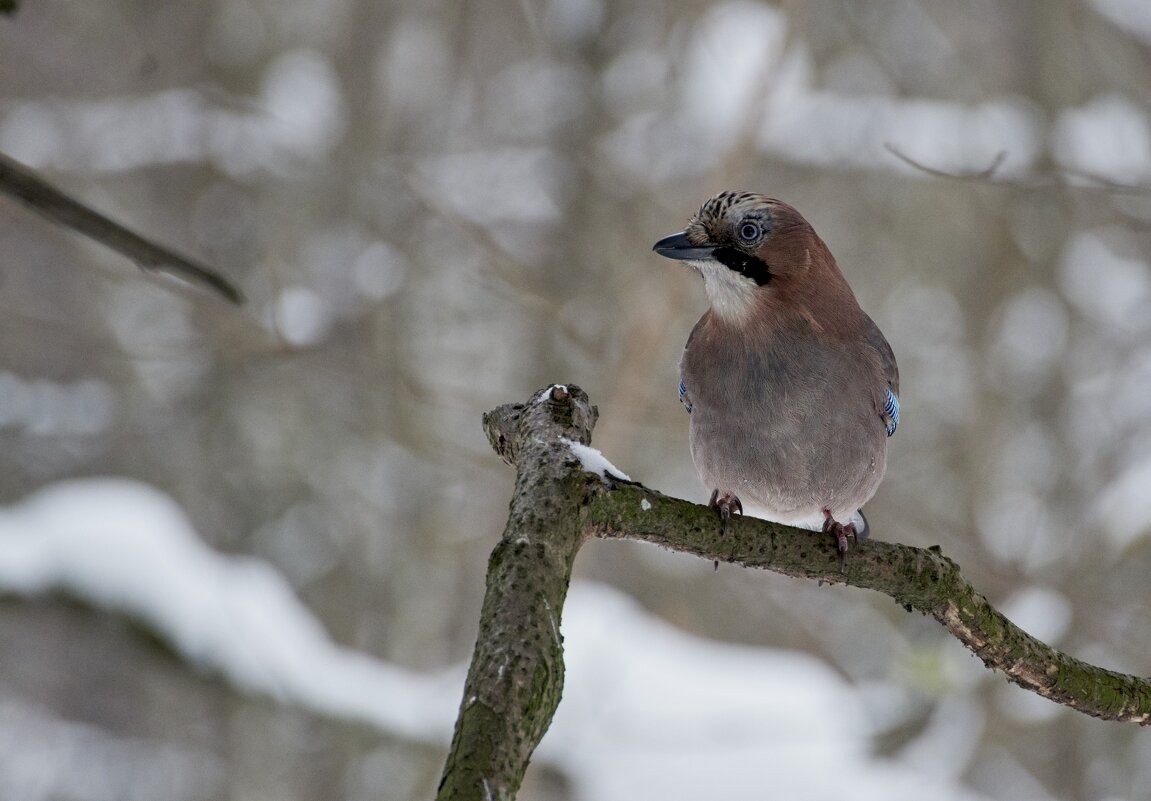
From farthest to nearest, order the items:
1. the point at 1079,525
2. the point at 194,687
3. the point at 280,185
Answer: the point at 280,185, the point at 1079,525, the point at 194,687

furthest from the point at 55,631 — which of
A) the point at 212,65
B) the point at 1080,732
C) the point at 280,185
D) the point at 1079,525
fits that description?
the point at 1080,732

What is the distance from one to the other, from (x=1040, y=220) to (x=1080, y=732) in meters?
3.38

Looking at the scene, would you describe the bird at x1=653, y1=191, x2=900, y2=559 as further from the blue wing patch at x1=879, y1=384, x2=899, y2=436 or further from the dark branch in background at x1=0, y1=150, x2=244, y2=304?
the dark branch in background at x1=0, y1=150, x2=244, y2=304

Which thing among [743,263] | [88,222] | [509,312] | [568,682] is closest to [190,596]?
[568,682]

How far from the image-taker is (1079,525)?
22.4 feet

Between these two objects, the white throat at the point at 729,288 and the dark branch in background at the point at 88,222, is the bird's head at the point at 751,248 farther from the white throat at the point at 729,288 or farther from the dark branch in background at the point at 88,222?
the dark branch in background at the point at 88,222

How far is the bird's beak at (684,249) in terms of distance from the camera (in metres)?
3.42

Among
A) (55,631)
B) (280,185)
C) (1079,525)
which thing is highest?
(280,185)

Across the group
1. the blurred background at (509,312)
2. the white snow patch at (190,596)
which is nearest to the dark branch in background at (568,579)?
the blurred background at (509,312)

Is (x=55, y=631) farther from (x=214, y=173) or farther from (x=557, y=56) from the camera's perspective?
(x=557, y=56)

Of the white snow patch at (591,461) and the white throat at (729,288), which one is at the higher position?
the white throat at (729,288)

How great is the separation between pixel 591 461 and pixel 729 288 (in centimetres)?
164

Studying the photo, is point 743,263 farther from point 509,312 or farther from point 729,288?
point 509,312

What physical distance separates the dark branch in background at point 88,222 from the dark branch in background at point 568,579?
2.20 ft
